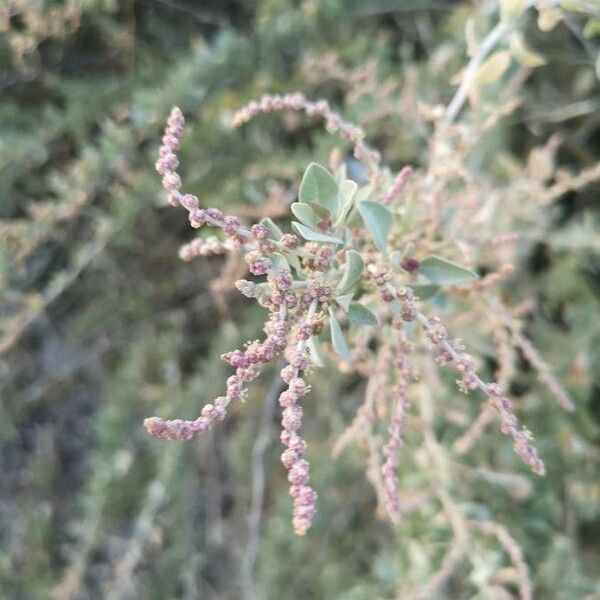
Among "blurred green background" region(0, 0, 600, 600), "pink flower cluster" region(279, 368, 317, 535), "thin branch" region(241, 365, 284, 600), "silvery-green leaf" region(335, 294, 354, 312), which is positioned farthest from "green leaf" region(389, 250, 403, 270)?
"thin branch" region(241, 365, 284, 600)

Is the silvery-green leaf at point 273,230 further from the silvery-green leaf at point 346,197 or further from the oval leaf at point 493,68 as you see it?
the oval leaf at point 493,68

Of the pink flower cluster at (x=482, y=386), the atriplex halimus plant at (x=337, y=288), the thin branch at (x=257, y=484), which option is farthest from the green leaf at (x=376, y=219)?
the thin branch at (x=257, y=484)

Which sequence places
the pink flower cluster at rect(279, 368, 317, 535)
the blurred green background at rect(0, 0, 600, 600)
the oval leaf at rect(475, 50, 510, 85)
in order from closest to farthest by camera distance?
1. the pink flower cluster at rect(279, 368, 317, 535)
2. the oval leaf at rect(475, 50, 510, 85)
3. the blurred green background at rect(0, 0, 600, 600)

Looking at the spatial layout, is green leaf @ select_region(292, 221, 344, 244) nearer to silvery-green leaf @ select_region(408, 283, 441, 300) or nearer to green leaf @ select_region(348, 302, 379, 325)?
green leaf @ select_region(348, 302, 379, 325)

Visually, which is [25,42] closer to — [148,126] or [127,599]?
[148,126]

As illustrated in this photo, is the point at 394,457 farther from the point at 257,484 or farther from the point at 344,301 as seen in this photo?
the point at 257,484
